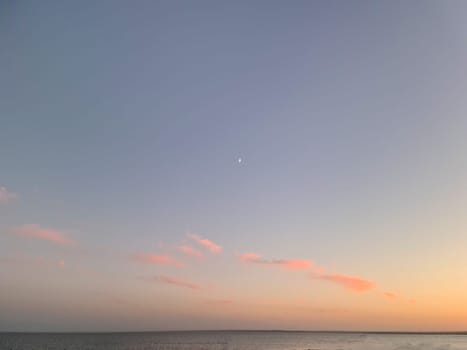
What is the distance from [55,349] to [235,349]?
153 ft

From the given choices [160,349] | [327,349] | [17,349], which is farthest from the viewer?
[160,349]

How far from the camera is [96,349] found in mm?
110375

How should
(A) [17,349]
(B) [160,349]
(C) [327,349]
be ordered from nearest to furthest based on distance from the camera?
(A) [17,349]
(C) [327,349]
(B) [160,349]

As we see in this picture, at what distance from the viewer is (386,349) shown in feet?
336

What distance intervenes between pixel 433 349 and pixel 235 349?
4900cm

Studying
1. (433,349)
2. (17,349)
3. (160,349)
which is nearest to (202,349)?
(160,349)

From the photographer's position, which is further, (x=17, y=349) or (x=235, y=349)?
(x=235, y=349)

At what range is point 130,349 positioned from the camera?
355 ft

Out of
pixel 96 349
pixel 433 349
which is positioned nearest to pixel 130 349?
pixel 96 349

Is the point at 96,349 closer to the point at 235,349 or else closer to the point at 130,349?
the point at 130,349

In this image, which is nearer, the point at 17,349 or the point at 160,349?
the point at 17,349

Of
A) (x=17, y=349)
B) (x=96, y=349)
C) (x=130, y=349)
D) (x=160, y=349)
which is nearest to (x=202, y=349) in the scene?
(x=160, y=349)

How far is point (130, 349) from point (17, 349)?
26.5 metres

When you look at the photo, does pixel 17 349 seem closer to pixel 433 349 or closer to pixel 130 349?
pixel 130 349
